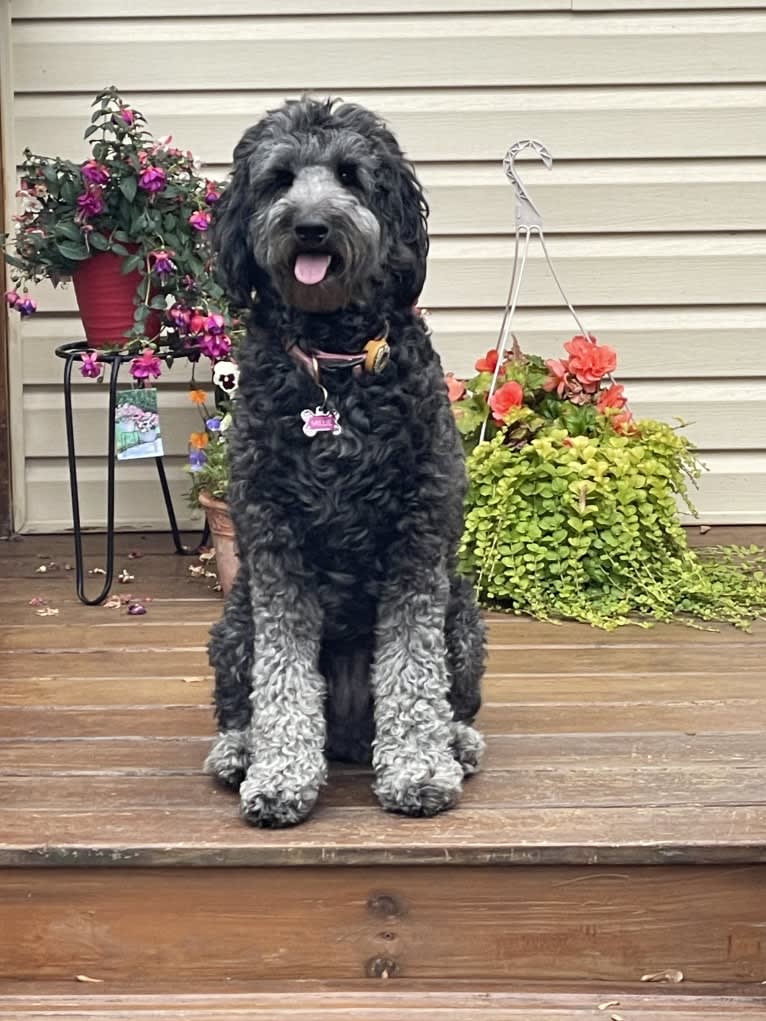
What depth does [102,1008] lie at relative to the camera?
2.33m

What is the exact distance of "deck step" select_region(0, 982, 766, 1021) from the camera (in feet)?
7.54

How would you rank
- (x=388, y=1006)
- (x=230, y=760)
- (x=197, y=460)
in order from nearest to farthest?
(x=388, y=1006)
(x=230, y=760)
(x=197, y=460)

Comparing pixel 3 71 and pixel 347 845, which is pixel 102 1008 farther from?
pixel 3 71

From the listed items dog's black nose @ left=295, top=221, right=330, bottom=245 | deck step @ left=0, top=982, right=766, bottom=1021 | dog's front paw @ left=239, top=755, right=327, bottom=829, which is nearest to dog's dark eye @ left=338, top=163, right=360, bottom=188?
dog's black nose @ left=295, top=221, right=330, bottom=245

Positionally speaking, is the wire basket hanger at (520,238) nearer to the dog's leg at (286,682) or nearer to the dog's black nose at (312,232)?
the dog's leg at (286,682)

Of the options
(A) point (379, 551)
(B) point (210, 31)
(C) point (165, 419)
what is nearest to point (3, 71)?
→ (B) point (210, 31)

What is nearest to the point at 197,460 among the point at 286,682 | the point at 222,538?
the point at 222,538

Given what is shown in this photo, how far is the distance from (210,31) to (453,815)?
10.6ft

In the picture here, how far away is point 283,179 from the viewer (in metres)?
2.42

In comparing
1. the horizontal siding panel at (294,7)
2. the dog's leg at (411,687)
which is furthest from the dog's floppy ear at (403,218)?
the horizontal siding panel at (294,7)

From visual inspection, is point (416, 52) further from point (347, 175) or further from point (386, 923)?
point (386, 923)

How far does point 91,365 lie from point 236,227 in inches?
70.1

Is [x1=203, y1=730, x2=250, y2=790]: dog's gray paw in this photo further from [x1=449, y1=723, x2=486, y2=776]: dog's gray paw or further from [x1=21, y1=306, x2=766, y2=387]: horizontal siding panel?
[x1=21, y1=306, x2=766, y2=387]: horizontal siding panel

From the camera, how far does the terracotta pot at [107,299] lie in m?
4.16
